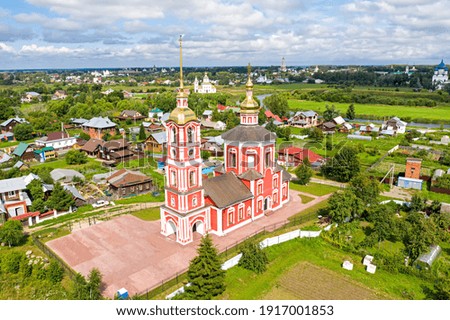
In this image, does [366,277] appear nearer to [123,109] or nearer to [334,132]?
[334,132]

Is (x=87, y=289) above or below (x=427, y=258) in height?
above

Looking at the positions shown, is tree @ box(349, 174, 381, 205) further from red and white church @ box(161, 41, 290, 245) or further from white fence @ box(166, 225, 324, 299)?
red and white church @ box(161, 41, 290, 245)

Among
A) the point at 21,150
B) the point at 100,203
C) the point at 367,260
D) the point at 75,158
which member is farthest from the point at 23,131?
the point at 367,260

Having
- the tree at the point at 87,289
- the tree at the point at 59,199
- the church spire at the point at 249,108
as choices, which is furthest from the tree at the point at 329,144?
the tree at the point at 87,289

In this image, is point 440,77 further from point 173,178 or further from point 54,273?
point 54,273

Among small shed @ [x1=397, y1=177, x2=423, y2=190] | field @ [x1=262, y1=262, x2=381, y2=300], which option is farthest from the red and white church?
small shed @ [x1=397, y1=177, x2=423, y2=190]

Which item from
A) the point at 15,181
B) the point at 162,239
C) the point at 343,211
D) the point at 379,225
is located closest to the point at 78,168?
the point at 15,181
